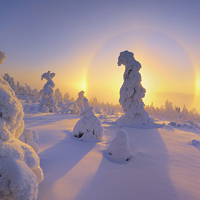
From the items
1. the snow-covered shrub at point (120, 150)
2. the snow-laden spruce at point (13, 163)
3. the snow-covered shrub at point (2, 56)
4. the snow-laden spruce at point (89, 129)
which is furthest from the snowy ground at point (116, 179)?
the snow-covered shrub at point (2, 56)

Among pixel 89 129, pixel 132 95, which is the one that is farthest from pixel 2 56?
pixel 132 95

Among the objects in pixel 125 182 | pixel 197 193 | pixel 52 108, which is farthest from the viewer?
pixel 52 108

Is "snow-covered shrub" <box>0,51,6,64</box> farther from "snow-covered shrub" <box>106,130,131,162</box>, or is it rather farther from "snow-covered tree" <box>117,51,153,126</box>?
"snow-covered tree" <box>117,51,153,126</box>

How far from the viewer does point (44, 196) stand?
1.84 metres

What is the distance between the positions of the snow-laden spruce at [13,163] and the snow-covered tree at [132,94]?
1049cm

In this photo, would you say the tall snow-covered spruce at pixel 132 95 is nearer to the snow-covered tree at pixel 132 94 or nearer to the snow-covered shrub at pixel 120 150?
the snow-covered tree at pixel 132 94

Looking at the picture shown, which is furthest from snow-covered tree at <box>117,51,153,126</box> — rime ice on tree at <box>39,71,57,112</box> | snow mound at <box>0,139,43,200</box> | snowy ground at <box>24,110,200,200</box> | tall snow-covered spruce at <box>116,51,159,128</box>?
rime ice on tree at <box>39,71,57,112</box>

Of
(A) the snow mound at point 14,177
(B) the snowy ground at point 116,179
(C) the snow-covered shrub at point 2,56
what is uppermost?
(C) the snow-covered shrub at point 2,56

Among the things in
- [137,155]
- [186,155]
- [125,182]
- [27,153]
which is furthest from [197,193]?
[27,153]

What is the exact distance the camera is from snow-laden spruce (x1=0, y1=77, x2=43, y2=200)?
134 cm

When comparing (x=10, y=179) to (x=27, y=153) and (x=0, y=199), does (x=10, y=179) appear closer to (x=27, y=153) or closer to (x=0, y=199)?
(x=0, y=199)

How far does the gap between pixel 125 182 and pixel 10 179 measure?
217cm

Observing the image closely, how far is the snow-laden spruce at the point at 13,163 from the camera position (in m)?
1.34

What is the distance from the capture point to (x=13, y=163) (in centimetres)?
142
